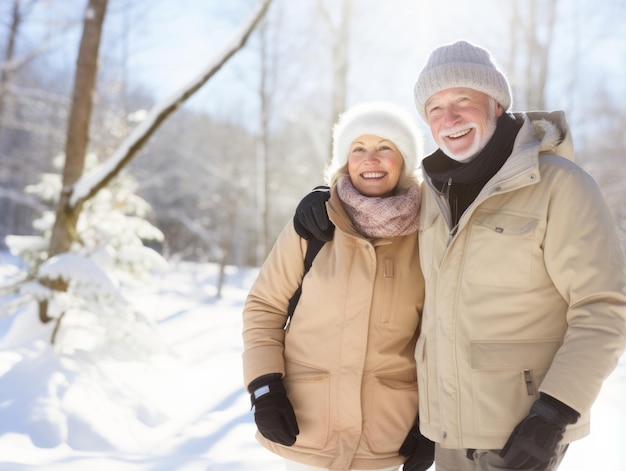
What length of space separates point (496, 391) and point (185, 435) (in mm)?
3307

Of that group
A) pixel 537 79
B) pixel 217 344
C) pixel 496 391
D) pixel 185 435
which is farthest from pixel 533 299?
pixel 537 79

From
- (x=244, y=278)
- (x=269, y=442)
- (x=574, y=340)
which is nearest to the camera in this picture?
(x=574, y=340)

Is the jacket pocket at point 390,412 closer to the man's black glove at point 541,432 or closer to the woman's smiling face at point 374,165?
the man's black glove at point 541,432

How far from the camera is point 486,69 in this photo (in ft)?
5.87

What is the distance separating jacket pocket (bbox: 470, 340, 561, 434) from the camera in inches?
59.1

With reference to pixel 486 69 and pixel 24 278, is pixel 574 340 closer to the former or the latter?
pixel 486 69

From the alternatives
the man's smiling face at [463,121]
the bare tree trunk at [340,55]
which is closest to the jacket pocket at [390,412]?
the man's smiling face at [463,121]

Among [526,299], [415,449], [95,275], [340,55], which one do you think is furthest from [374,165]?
[340,55]

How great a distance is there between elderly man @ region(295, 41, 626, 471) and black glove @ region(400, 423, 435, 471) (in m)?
0.16

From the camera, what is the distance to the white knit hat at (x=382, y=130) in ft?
7.17

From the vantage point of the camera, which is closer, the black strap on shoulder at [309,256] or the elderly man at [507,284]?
the elderly man at [507,284]

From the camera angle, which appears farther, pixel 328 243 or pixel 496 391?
pixel 328 243

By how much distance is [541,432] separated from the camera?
1376 millimetres

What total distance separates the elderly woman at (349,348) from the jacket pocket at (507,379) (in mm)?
426
